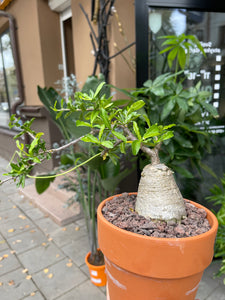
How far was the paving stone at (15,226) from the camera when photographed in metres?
2.36

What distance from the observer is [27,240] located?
2223 mm

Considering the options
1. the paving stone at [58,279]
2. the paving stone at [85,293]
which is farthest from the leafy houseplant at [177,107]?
the paving stone at [58,279]

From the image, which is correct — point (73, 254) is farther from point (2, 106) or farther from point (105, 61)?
point (2, 106)

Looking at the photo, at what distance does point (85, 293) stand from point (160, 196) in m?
1.24

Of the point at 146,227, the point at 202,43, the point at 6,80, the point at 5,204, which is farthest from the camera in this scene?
the point at 6,80

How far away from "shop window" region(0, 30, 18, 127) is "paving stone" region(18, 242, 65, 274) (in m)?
3.47

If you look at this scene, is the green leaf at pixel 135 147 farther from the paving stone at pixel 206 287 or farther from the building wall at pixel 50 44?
the building wall at pixel 50 44

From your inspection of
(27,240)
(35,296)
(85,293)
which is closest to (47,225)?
(27,240)

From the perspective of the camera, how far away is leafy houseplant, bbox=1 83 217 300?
0.69 m

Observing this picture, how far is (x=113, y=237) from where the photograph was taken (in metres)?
0.77

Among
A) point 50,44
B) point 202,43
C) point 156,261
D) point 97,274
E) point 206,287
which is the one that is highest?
point 50,44

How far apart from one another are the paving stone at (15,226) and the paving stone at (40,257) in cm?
43

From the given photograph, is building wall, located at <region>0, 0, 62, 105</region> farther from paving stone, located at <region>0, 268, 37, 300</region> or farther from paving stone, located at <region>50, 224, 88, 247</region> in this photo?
paving stone, located at <region>0, 268, 37, 300</region>

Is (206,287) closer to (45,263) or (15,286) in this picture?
(45,263)
